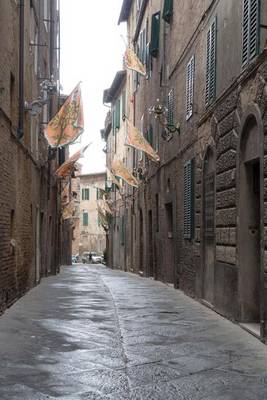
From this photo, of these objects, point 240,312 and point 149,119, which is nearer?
point 240,312

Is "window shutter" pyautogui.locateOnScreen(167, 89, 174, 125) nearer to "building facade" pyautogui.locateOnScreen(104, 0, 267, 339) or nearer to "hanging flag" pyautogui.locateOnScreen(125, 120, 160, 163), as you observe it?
"building facade" pyautogui.locateOnScreen(104, 0, 267, 339)

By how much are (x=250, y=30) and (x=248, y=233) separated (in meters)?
3.07

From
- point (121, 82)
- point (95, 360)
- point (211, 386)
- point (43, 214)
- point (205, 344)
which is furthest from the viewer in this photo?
point (121, 82)

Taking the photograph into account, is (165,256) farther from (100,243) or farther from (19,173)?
(100,243)

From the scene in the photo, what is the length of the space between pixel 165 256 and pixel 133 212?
431 inches

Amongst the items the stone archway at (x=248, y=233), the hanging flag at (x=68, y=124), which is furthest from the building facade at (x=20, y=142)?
the stone archway at (x=248, y=233)

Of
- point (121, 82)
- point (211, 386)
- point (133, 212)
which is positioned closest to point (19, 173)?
point (211, 386)

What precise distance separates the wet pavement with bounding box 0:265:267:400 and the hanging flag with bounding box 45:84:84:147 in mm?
5487

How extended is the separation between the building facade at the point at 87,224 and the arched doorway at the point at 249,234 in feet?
228

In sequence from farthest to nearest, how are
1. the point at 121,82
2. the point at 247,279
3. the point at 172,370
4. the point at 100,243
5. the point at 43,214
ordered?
the point at 100,243, the point at 121,82, the point at 43,214, the point at 247,279, the point at 172,370

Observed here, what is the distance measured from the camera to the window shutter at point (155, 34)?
22719 millimetres

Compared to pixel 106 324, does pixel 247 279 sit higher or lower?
higher

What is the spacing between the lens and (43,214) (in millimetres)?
22734

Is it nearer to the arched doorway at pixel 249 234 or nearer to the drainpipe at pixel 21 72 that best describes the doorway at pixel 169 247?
the drainpipe at pixel 21 72
